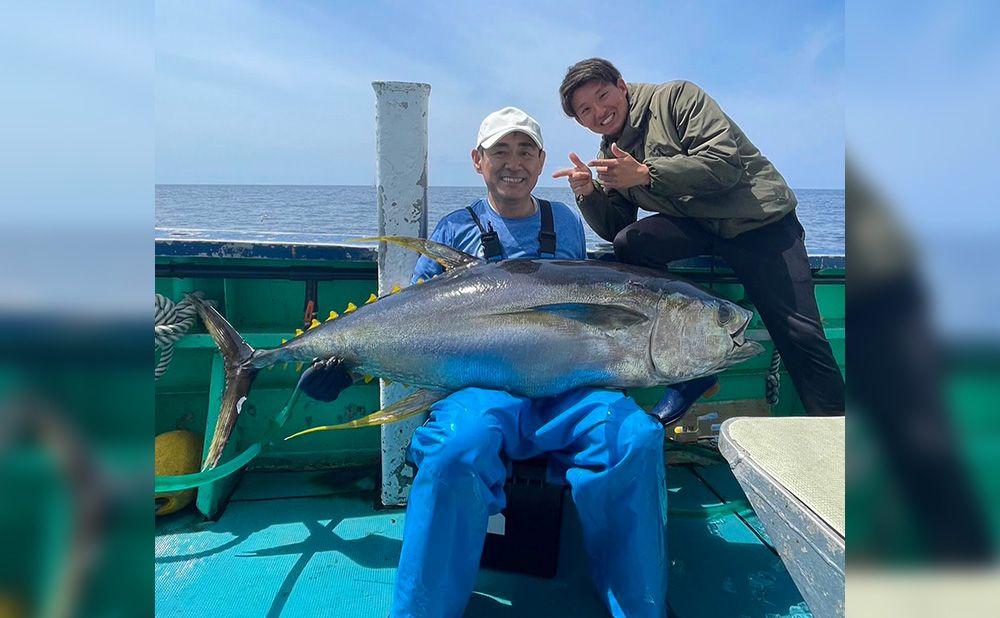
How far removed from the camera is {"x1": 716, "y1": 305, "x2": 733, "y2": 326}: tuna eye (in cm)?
217

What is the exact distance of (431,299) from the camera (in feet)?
7.22

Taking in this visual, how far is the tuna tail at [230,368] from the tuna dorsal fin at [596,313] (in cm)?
125

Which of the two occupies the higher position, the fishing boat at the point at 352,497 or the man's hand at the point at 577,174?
the man's hand at the point at 577,174

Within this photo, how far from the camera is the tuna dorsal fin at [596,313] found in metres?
2.12

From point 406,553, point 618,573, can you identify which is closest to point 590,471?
point 618,573

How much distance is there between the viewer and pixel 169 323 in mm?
2705

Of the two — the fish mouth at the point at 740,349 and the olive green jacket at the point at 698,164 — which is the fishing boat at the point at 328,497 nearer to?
the olive green jacket at the point at 698,164

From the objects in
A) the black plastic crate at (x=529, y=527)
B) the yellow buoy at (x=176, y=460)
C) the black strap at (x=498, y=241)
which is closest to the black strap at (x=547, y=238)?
the black strap at (x=498, y=241)

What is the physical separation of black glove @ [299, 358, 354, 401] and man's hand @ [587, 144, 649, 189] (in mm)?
1439

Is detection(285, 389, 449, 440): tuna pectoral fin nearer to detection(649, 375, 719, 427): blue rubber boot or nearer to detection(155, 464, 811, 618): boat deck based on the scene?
detection(155, 464, 811, 618): boat deck

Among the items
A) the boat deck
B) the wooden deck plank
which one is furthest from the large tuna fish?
the wooden deck plank

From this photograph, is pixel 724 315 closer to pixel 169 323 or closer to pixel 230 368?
pixel 230 368
